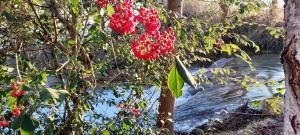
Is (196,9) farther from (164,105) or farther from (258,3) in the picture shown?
(258,3)

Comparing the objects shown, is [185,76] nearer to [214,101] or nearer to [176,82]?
[176,82]

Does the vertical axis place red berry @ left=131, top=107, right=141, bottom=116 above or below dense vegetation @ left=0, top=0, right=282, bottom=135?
below

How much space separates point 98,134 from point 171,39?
3.78 ft

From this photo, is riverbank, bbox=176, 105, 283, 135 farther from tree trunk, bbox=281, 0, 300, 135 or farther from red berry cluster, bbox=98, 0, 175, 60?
tree trunk, bbox=281, 0, 300, 135

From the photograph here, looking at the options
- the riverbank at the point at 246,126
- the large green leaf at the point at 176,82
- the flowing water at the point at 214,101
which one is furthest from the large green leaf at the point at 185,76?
the flowing water at the point at 214,101

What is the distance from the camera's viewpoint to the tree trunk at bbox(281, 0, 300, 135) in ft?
3.16

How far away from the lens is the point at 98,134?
8.75 feet

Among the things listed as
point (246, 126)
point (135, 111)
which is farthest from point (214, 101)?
point (135, 111)

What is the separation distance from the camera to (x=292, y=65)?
38.4 inches

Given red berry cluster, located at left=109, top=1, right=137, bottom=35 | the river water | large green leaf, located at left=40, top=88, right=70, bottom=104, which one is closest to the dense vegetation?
red berry cluster, located at left=109, top=1, right=137, bottom=35

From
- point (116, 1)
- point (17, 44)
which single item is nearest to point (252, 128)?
point (17, 44)

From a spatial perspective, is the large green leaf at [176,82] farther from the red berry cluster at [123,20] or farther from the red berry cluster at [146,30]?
the red berry cluster at [123,20]

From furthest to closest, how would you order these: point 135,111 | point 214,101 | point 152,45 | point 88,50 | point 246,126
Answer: point 214,101, point 246,126, point 88,50, point 135,111, point 152,45

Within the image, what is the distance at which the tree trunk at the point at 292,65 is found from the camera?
3.16 ft
